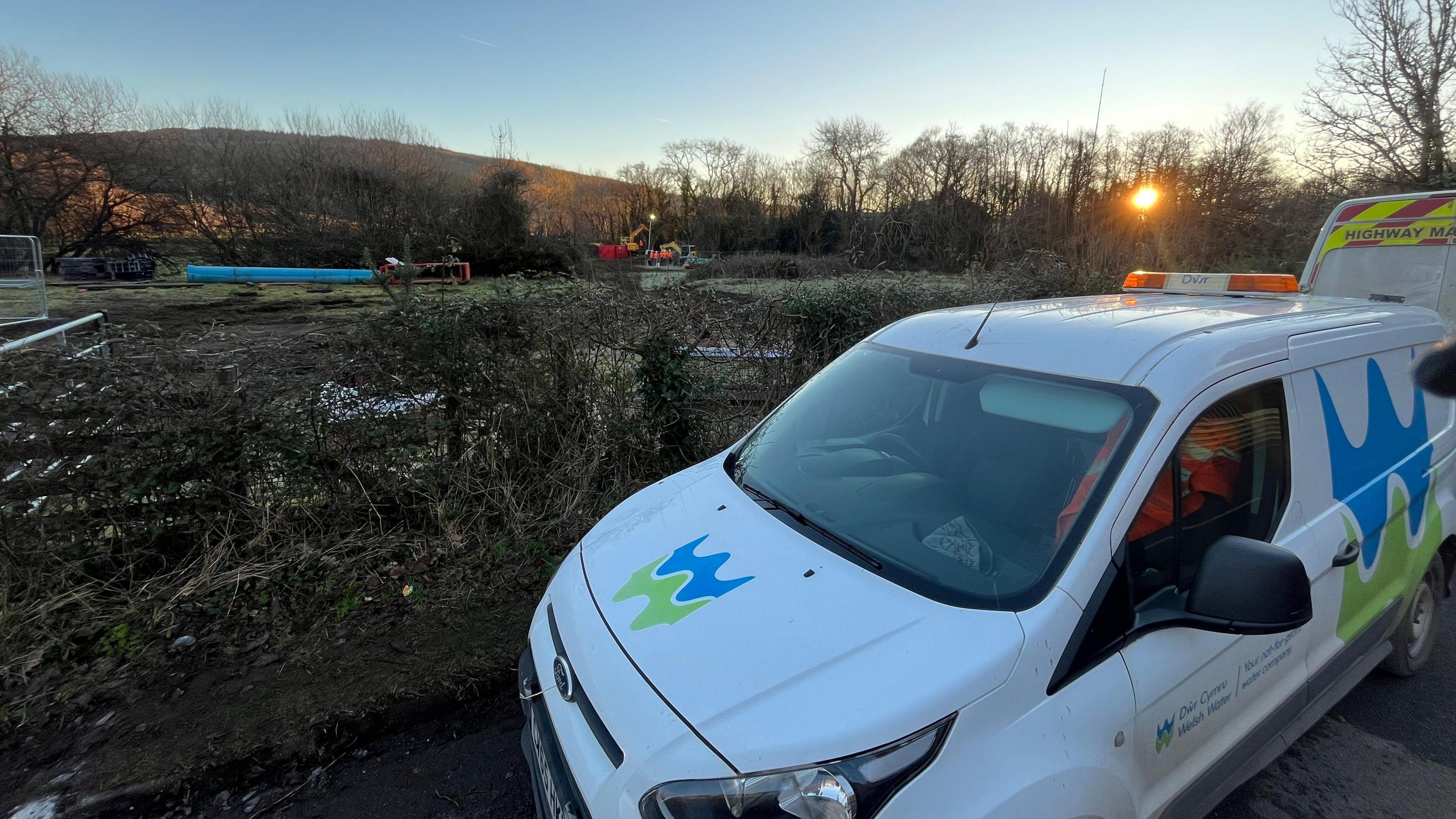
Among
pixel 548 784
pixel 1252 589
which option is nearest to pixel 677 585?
pixel 548 784

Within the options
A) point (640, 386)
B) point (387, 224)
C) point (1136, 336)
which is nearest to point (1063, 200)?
point (640, 386)

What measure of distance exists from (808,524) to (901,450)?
522 millimetres

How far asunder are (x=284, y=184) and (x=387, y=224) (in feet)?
16.6

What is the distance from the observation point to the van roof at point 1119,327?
6.49 ft

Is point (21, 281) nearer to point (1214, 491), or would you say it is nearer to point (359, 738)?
point (359, 738)

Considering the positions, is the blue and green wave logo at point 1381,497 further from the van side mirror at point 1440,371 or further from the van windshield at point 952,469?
the van windshield at point 952,469

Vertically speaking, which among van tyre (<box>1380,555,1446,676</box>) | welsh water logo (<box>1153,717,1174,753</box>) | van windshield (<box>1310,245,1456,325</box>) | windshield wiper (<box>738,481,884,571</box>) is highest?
van windshield (<box>1310,245,1456,325</box>)

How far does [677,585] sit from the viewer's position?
1.91 m

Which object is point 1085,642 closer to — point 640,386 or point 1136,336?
point 1136,336

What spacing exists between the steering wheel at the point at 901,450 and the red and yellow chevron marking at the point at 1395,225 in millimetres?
6520

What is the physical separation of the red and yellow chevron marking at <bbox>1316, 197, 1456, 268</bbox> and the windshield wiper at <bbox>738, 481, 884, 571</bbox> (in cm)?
705

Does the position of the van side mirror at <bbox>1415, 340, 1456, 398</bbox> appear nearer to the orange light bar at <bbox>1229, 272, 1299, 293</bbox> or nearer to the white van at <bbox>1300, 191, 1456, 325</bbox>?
the orange light bar at <bbox>1229, 272, 1299, 293</bbox>

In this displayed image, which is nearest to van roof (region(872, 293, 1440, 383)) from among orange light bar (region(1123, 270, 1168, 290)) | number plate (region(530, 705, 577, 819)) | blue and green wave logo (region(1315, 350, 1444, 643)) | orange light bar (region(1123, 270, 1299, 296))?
orange light bar (region(1123, 270, 1299, 296))

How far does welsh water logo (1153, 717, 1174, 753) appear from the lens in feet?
5.56
